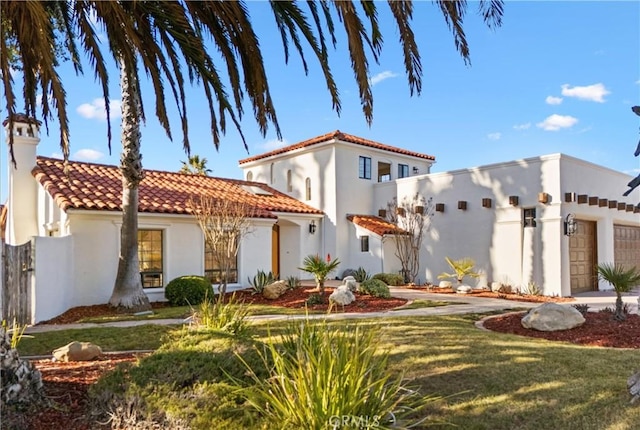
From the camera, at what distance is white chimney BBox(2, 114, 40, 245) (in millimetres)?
15453

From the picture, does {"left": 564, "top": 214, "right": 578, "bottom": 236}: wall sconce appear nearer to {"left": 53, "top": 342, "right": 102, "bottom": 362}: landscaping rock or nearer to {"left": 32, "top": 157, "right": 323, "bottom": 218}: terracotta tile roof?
{"left": 32, "top": 157, "right": 323, "bottom": 218}: terracotta tile roof

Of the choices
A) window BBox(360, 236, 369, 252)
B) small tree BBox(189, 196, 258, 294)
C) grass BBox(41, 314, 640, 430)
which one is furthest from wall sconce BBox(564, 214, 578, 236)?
small tree BBox(189, 196, 258, 294)

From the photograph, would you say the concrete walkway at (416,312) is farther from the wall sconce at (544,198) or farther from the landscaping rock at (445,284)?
the wall sconce at (544,198)

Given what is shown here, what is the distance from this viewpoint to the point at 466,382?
506 cm

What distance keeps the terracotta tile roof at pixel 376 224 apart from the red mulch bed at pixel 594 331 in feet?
35.4

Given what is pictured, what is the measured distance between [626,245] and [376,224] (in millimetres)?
11190

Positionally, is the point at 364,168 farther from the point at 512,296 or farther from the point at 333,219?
the point at 512,296

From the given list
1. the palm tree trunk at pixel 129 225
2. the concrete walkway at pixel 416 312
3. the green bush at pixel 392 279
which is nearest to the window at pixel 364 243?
the green bush at pixel 392 279

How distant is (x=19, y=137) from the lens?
15.3 m

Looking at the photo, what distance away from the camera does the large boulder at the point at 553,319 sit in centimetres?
831

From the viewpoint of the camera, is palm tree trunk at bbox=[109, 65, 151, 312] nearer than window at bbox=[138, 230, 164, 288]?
Yes

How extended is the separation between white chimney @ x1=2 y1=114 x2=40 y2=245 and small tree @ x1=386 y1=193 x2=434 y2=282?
1496 cm

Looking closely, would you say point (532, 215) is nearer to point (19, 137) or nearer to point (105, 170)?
point (105, 170)

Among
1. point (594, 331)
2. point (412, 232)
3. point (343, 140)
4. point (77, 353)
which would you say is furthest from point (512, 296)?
point (77, 353)
